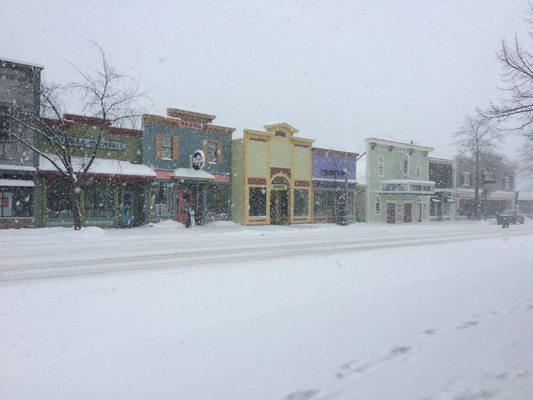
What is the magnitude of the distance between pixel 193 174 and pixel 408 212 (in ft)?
84.4

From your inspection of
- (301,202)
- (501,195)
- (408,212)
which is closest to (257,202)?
(301,202)

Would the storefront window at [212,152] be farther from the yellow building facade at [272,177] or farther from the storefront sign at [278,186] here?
the storefront sign at [278,186]

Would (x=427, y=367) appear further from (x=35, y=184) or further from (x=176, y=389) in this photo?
(x=35, y=184)

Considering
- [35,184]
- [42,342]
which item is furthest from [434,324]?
[35,184]

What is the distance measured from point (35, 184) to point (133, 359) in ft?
72.2

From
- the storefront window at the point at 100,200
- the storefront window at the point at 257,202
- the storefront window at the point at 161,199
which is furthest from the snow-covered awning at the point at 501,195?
the storefront window at the point at 100,200

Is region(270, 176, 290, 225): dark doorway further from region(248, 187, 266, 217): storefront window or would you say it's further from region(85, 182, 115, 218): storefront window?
region(85, 182, 115, 218): storefront window

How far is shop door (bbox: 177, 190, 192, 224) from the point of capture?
97.8 feet

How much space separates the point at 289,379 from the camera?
14.8 feet

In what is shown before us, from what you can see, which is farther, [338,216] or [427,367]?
[338,216]

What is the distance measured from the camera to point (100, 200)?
87.4ft

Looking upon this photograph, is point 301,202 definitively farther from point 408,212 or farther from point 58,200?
point 58,200

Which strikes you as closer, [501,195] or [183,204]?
[183,204]

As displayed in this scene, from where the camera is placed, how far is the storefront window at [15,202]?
2298 centimetres
